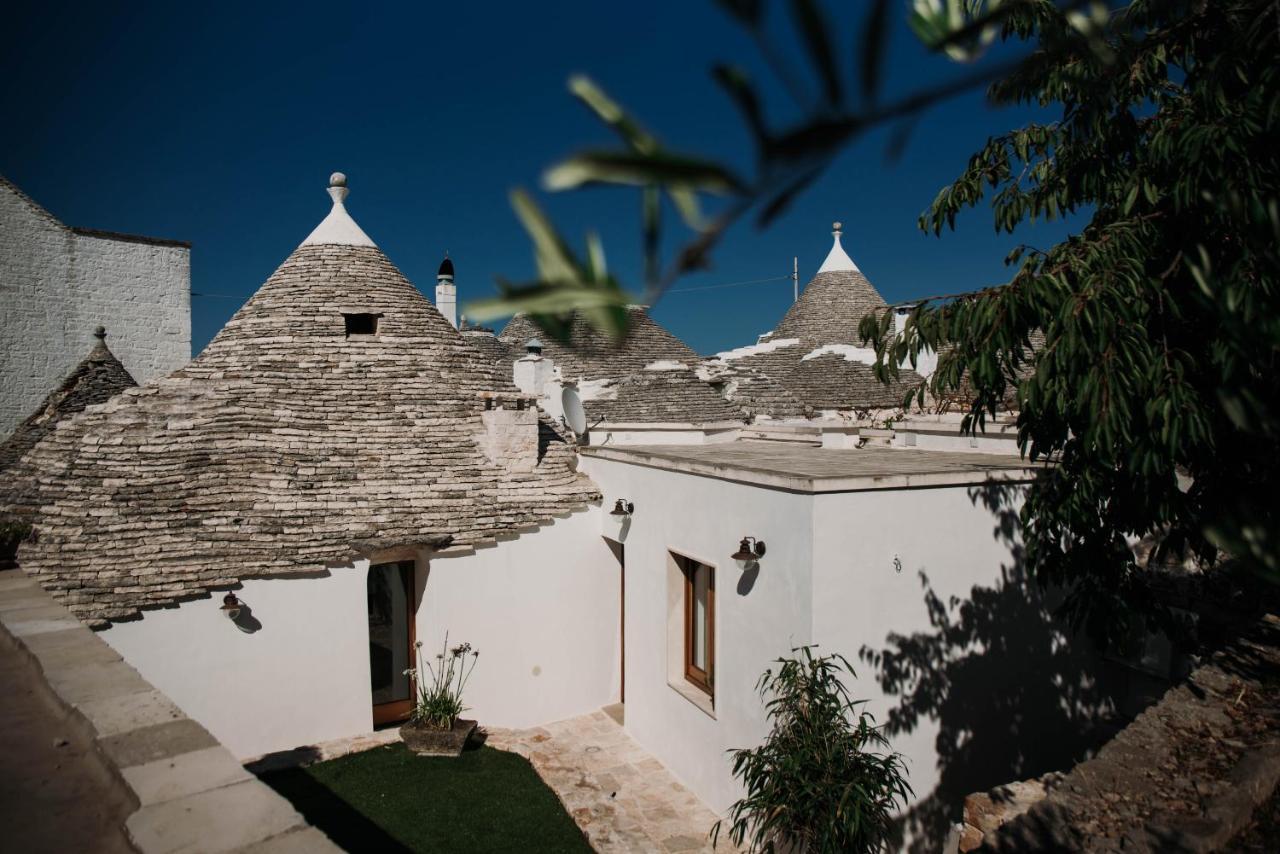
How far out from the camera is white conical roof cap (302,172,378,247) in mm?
13555

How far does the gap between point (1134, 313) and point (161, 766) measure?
183 inches

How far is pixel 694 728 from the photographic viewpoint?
8.33 metres

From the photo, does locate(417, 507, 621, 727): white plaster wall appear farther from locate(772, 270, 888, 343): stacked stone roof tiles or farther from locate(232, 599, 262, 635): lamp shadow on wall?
locate(772, 270, 888, 343): stacked stone roof tiles

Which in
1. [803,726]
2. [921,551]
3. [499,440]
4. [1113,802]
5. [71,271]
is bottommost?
[803,726]

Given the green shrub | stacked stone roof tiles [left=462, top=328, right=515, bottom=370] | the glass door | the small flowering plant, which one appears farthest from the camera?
stacked stone roof tiles [left=462, top=328, right=515, bottom=370]

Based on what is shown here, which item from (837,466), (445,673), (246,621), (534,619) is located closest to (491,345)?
(534,619)

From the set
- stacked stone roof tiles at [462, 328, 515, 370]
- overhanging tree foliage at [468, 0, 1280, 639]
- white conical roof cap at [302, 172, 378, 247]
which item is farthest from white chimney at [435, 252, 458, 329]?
overhanging tree foliage at [468, 0, 1280, 639]

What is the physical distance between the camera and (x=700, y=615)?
8.81 metres

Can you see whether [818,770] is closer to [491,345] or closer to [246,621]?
[246,621]

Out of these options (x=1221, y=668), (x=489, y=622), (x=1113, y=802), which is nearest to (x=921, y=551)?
(x=1221, y=668)

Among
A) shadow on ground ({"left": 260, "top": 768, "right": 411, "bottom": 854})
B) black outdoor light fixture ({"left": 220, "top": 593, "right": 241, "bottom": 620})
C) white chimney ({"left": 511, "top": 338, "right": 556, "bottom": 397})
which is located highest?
white chimney ({"left": 511, "top": 338, "right": 556, "bottom": 397})

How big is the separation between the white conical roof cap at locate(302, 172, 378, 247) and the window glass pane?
30.0 feet

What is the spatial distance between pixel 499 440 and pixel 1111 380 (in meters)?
9.06

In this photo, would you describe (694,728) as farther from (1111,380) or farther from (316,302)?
(316,302)
